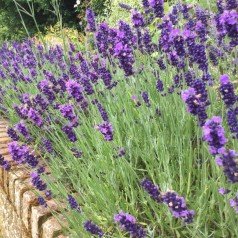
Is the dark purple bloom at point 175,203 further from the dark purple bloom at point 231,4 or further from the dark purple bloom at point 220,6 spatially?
the dark purple bloom at point 220,6

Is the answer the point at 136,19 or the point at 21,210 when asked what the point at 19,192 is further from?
the point at 136,19

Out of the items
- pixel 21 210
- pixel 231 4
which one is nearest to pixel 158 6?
pixel 231 4

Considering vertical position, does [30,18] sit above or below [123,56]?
below

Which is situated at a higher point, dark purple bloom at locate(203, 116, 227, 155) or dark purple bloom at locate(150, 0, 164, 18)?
dark purple bloom at locate(150, 0, 164, 18)

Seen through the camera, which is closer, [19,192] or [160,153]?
[160,153]

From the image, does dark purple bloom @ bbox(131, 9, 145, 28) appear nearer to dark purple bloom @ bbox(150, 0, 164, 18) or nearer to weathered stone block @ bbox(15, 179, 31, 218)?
dark purple bloom @ bbox(150, 0, 164, 18)

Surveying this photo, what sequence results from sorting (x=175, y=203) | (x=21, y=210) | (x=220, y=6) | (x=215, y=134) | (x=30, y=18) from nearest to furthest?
(x=215, y=134)
(x=175, y=203)
(x=220, y=6)
(x=21, y=210)
(x=30, y=18)

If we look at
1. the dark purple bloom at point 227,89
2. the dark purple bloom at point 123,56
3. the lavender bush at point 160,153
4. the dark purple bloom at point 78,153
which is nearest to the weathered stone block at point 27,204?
the lavender bush at point 160,153

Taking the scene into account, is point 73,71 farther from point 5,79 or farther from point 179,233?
point 5,79

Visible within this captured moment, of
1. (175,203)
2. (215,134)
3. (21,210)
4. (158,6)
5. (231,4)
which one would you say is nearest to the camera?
Answer: (215,134)

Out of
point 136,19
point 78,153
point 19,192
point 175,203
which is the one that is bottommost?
point 19,192

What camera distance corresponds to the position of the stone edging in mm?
2291

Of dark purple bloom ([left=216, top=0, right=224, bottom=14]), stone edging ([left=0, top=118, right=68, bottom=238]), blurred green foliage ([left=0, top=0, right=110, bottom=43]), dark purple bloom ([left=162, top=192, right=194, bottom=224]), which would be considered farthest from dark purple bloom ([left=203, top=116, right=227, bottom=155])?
blurred green foliage ([left=0, top=0, right=110, bottom=43])

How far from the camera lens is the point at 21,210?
2.66 meters
